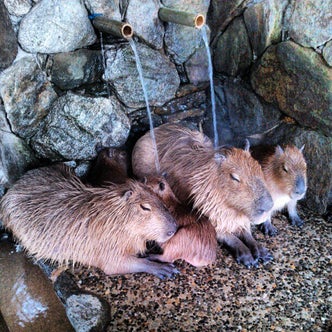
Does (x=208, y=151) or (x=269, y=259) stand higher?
(x=208, y=151)

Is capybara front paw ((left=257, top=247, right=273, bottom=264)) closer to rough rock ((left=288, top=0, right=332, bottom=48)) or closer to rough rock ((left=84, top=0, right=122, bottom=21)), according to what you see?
rough rock ((left=288, top=0, right=332, bottom=48))

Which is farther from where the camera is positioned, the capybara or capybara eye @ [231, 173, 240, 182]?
the capybara

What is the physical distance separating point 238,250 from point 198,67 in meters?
1.98

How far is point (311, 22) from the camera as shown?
10.9 ft

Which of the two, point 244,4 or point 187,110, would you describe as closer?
point 244,4

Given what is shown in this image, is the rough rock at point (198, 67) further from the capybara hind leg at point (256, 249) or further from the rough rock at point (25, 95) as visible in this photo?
the capybara hind leg at point (256, 249)

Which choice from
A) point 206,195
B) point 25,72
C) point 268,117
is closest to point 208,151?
point 206,195

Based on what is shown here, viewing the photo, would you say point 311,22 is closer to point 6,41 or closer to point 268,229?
point 268,229

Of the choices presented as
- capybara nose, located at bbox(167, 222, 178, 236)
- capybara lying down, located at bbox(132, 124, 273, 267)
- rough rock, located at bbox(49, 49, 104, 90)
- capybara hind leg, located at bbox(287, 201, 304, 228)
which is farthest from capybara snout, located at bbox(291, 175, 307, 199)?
rough rock, located at bbox(49, 49, 104, 90)

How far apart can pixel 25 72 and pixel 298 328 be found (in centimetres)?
287

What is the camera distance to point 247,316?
279 cm

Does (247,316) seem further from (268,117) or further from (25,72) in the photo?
(25,72)

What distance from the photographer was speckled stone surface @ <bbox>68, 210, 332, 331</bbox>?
8.96ft

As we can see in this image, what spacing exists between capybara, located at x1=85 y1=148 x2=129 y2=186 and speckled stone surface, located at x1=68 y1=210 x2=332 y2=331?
0.85 metres
